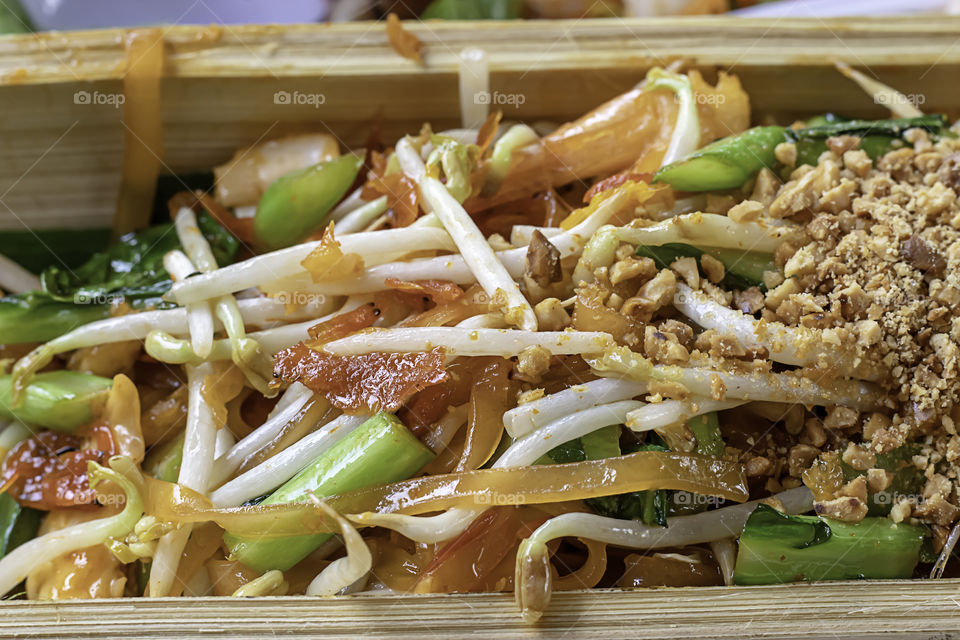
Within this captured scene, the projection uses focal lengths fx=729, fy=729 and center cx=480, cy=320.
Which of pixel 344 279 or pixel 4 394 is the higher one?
pixel 344 279

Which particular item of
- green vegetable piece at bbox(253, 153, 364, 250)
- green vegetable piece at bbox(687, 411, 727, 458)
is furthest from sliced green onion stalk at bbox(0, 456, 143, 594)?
green vegetable piece at bbox(687, 411, 727, 458)

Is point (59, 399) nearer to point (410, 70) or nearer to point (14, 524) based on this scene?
point (14, 524)

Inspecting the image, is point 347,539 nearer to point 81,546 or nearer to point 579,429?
point 579,429

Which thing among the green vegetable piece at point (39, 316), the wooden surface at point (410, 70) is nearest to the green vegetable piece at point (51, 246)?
the wooden surface at point (410, 70)

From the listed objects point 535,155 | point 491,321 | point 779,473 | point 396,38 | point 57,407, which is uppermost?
point 396,38

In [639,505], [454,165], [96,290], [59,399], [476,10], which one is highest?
[476,10]

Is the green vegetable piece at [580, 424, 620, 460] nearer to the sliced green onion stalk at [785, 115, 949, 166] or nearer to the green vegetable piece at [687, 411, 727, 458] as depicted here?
the green vegetable piece at [687, 411, 727, 458]

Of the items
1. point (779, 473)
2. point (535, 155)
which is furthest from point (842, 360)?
point (535, 155)

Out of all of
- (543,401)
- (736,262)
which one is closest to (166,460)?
(543,401)
